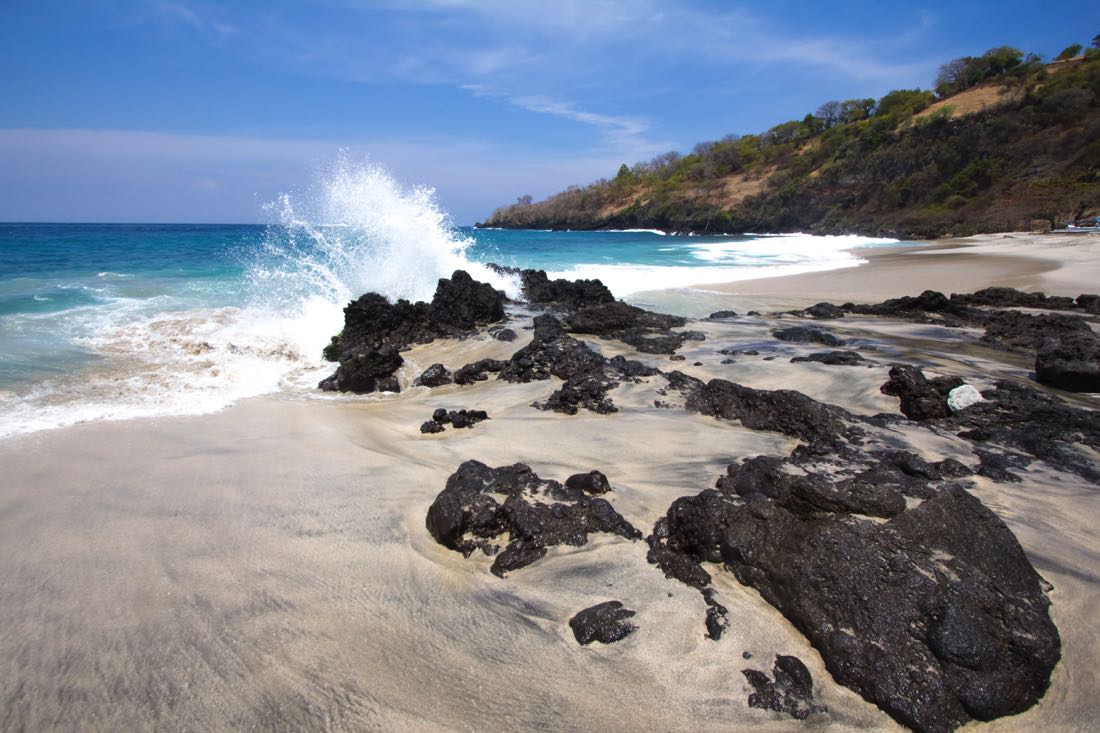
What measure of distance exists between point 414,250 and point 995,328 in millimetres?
11621

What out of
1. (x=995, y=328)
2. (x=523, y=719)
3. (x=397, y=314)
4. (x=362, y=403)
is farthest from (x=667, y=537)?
(x=995, y=328)

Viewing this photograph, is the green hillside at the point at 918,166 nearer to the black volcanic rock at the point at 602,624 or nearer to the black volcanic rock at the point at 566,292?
the black volcanic rock at the point at 566,292

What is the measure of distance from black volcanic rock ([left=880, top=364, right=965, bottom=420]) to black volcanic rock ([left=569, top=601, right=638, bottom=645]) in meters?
3.88

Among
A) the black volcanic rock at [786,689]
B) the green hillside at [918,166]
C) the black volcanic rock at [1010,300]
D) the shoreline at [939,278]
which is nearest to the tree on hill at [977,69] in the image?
the green hillside at [918,166]

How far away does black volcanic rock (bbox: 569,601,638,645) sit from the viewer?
236cm

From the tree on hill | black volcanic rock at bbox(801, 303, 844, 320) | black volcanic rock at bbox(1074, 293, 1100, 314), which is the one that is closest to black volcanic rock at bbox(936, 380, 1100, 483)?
black volcanic rock at bbox(801, 303, 844, 320)

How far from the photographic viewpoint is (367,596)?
2654 millimetres

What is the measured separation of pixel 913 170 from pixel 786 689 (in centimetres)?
6164

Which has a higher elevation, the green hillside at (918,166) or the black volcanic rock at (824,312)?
the green hillside at (918,166)

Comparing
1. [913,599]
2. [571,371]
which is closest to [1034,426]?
[913,599]

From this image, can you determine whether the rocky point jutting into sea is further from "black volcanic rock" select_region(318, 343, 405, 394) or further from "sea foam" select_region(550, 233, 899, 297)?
"sea foam" select_region(550, 233, 899, 297)

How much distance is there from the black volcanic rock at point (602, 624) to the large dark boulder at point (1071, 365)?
20.3ft

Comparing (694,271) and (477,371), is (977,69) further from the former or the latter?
(477,371)

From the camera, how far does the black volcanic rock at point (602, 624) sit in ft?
7.75
